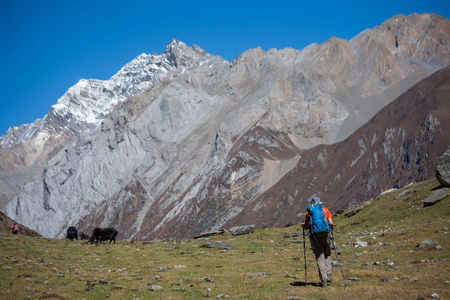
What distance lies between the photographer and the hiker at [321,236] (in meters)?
19.0

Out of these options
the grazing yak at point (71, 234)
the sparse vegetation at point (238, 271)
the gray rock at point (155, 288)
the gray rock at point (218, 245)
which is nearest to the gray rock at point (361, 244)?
the sparse vegetation at point (238, 271)

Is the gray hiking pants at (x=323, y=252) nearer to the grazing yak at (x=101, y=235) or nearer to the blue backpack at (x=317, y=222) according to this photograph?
the blue backpack at (x=317, y=222)

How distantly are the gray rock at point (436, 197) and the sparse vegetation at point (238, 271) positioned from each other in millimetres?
737

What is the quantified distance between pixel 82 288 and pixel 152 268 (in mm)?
7268

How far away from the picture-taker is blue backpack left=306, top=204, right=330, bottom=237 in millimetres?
18984

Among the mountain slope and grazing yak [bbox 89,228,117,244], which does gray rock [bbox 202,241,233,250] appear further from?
the mountain slope

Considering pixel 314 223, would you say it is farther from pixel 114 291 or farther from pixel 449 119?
pixel 449 119

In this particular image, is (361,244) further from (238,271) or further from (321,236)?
(321,236)

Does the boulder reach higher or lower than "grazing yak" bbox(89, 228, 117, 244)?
higher

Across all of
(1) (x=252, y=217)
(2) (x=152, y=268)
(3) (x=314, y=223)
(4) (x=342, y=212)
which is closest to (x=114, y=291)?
(2) (x=152, y=268)

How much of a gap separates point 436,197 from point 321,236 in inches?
1031

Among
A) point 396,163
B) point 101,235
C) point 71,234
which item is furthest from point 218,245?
point 396,163

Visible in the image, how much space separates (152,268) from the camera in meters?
27.1

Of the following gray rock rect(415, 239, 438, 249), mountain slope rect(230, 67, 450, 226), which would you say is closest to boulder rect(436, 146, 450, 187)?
gray rock rect(415, 239, 438, 249)
